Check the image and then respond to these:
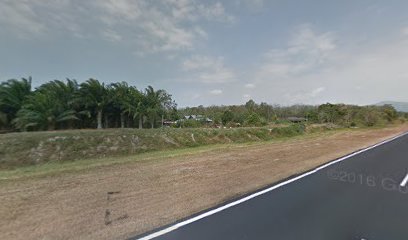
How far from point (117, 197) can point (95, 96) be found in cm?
3660

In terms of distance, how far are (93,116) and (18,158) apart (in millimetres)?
24471

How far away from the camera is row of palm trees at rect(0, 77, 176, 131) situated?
3422 centimetres

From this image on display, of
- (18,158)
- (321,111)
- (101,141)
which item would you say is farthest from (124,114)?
(321,111)

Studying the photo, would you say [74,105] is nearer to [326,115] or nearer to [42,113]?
[42,113]

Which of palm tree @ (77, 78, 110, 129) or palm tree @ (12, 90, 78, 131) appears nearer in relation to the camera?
palm tree @ (12, 90, 78, 131)

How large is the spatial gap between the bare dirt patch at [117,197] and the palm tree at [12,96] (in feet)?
104

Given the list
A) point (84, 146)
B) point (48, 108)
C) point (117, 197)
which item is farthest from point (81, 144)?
point (48, 108)

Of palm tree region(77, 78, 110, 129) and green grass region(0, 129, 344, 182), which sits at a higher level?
palm tree region(77, 78, 110, 129)

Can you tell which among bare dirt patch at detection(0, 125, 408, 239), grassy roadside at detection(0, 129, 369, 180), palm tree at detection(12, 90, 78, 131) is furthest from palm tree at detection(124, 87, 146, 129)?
bare dirt patch at detection(0, 125, 408, 239)

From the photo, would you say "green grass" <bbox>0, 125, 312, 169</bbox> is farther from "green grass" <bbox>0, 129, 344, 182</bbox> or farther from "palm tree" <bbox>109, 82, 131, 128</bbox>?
"palm tree" <bbox>109, 82, 131, 128</bbox>

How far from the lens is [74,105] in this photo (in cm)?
3822

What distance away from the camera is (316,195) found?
7.01m

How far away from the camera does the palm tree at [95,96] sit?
39.2 metres

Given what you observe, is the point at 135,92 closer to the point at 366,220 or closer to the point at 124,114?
the point at 124,114
